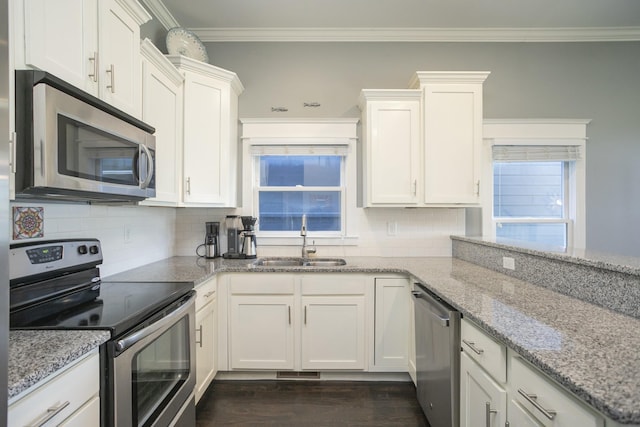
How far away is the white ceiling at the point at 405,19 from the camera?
8.29ft

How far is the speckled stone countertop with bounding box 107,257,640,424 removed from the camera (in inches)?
29.5

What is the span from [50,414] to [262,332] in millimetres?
1567

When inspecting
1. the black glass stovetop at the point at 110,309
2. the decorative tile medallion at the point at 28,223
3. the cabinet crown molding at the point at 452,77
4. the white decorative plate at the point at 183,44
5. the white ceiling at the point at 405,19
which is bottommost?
the black glass stovetop at the point at 110,309

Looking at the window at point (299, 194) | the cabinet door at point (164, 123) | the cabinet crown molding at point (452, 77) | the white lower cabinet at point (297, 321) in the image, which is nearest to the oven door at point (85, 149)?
the cabinet door at point (164, 123)

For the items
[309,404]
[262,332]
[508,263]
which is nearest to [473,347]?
[508,263]

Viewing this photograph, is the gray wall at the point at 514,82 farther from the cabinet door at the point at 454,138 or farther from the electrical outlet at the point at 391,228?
the electrical outlet at the point at 391,228

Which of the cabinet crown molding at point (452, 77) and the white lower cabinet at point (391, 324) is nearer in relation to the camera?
the white lower cabinet at point (391, 324)

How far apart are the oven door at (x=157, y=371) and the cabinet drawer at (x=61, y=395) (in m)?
0.07

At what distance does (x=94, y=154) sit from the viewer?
1262mm

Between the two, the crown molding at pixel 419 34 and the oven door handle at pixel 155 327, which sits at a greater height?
the crown molding at pixel 419 34

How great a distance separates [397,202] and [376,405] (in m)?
1.54

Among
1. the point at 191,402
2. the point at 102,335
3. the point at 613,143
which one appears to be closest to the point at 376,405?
the point at 191,402

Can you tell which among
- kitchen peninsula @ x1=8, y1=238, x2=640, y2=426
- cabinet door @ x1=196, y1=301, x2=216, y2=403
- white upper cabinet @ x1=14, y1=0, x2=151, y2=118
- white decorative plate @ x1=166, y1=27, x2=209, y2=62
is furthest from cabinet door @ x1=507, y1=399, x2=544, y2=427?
white decorative plate @ x1=166, y1=27, x2=209, y2=62

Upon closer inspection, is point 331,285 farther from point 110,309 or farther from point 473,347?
point 110,309
